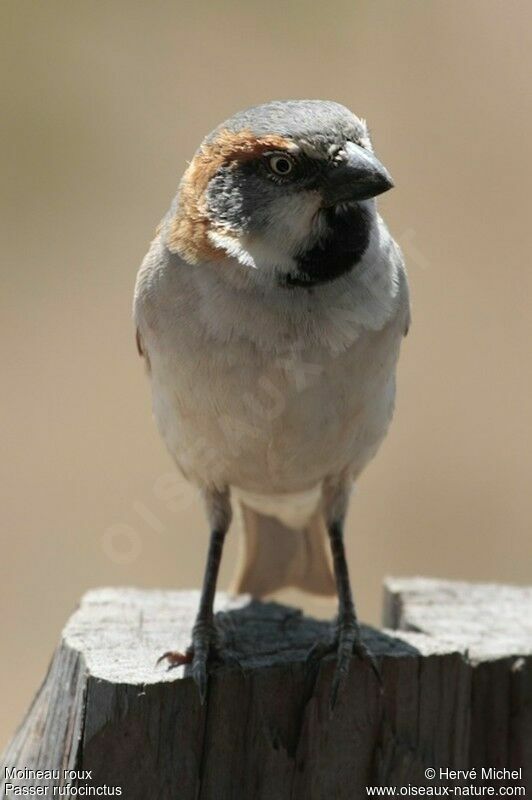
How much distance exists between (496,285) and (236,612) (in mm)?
4073

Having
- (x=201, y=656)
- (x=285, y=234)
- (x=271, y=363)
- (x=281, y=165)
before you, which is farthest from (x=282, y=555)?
(x=281, y=165)

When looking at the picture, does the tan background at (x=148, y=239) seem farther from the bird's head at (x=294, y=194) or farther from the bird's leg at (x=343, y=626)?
the bird's head at (x=294, y=194)

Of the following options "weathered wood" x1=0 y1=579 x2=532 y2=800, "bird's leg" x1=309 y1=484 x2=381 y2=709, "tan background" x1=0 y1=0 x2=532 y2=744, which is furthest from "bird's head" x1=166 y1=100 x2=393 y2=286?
"tan background" x1=0 y1=0 x2=532 y2=744

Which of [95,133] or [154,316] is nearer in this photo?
[154,316]

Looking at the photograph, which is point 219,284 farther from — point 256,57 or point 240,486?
point 256,57

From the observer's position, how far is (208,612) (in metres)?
4.16

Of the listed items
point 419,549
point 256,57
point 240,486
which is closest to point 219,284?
point 240,486

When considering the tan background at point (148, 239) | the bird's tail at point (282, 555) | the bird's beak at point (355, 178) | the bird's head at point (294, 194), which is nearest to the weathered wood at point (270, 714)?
the bird's tail at point (282, 555)

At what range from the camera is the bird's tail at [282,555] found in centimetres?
483

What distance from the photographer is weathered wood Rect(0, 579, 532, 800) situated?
11.2 ft

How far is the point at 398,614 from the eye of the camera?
457 centimetres

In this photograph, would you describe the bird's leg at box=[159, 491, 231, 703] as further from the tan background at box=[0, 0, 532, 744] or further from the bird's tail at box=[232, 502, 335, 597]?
the tan background at box=[0, 0, 532, 744]

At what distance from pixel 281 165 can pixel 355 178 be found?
9.6 inches

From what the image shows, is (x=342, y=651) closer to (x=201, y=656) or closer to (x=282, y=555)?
(x=201, y=656)
